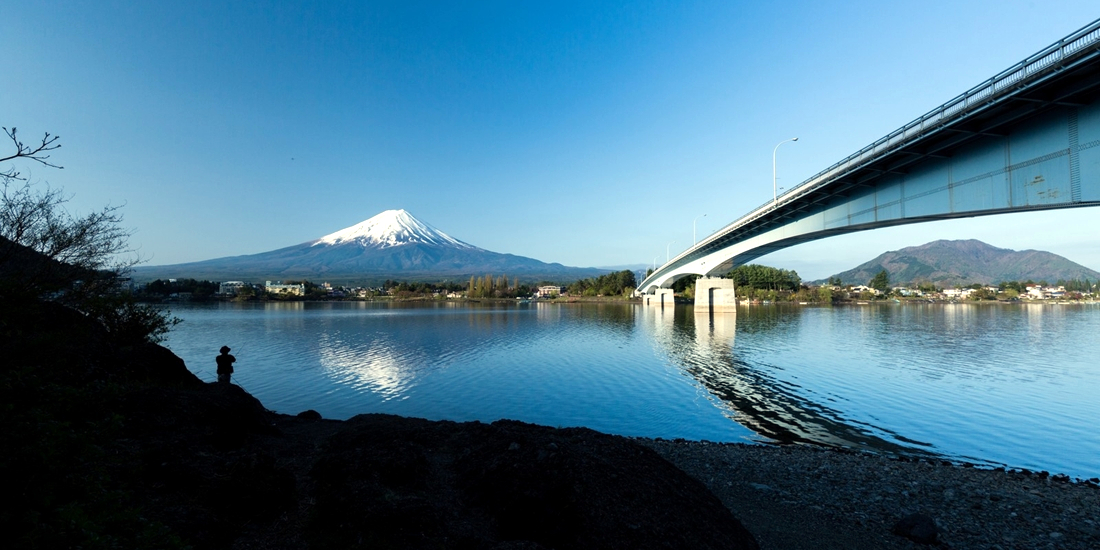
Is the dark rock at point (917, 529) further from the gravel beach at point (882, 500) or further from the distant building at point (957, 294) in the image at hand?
the distant building at point (957, 294)

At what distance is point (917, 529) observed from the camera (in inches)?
270

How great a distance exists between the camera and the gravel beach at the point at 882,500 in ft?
22.9

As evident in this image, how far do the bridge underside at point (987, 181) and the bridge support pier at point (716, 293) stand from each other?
5504 centimetres

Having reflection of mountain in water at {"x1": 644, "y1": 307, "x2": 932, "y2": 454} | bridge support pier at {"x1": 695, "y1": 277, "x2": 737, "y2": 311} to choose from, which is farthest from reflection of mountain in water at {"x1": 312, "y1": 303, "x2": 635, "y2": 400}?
bridge support pier at {"x1": 695, "y1": 277, "x2": 737, "y2": 311}

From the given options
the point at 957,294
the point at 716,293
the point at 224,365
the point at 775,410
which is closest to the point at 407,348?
the point at 224,365

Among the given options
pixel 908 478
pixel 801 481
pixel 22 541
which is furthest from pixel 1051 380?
pixel 22 541

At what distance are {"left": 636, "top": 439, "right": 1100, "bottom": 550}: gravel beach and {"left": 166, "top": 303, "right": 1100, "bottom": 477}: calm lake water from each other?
2994 millimetres

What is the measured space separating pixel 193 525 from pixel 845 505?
394 inches

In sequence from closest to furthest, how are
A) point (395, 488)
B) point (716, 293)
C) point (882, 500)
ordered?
1. point (395, 488)
2. point (882, 500)
3. point (716, 293)

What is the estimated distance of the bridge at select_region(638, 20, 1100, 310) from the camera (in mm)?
11781

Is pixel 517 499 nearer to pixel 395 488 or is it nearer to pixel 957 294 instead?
pixel 395 488

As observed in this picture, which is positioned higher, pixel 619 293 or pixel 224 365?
pixel 224 365

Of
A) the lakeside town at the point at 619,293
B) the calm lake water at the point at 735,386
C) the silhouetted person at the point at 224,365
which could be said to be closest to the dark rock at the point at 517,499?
the silhouetted person at the point at 224,365

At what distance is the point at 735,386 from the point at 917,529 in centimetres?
1596
